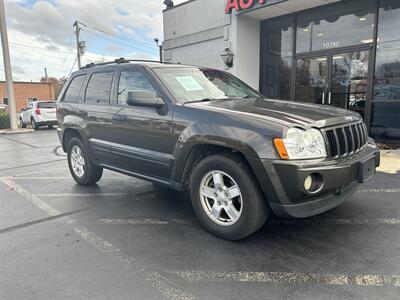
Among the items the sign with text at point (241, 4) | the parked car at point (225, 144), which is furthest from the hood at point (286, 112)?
the sign with text at point (241, 4)

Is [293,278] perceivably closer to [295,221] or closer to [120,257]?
[295,221]

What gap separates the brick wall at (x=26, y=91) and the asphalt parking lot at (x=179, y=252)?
1820 inches

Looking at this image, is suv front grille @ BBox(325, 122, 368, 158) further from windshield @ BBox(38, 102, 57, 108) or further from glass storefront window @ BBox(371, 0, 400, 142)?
windshield @ BBox(38, 102, 57, 108)

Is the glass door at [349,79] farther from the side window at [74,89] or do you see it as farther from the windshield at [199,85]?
the side window at [74,89]

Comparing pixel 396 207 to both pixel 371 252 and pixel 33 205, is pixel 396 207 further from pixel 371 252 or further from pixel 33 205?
pixel 33 205

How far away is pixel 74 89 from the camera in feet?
18.2

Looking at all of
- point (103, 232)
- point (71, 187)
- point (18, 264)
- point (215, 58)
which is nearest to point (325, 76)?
point (215, 58)

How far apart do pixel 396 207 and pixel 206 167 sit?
2532mm

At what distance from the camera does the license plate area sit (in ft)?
10.6

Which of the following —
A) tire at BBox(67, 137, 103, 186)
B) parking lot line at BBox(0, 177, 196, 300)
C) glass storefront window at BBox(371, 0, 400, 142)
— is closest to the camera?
parking lot line at BBox(0, 177, 196, 300)

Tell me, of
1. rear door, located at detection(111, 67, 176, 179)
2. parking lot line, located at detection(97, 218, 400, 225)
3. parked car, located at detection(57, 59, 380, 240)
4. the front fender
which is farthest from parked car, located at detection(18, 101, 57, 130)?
the front fender

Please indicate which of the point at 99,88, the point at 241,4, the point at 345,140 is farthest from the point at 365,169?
the point at 241,4

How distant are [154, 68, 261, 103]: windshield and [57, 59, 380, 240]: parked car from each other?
14 millimetres

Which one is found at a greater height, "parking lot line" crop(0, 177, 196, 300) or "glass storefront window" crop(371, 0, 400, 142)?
"glass storefront window" crop(371, 0, 400, 142)
